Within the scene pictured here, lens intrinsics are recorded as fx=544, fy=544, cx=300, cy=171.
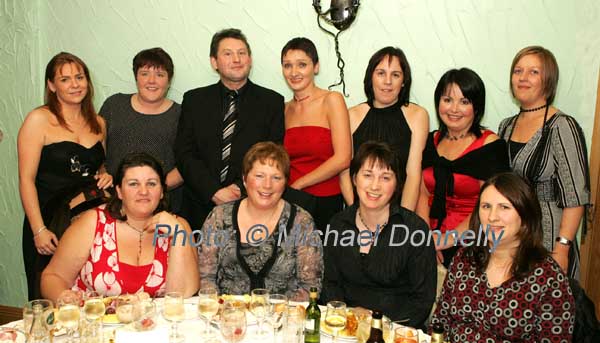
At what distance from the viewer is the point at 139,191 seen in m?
2.54

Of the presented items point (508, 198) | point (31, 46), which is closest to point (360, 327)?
point (508, 198)

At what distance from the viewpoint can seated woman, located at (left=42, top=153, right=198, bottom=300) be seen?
2.46 metres

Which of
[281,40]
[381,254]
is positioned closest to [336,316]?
[381,254]

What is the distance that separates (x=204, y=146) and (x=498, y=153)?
1648 millimetres

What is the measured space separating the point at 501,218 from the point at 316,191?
1.24 metres

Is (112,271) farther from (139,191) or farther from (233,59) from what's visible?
(233,59)

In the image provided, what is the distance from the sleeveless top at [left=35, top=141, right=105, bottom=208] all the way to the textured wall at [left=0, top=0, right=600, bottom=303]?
3.18 feet

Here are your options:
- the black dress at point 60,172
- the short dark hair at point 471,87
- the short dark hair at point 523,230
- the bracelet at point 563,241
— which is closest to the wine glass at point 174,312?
the short dark hair at point 523,230

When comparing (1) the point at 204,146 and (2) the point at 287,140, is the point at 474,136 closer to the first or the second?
(2) the point at 287,140

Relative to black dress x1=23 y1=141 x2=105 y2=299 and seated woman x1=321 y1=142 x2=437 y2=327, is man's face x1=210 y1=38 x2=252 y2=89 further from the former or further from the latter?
seated woman x1=321 y1=142 x2=437 y2=327

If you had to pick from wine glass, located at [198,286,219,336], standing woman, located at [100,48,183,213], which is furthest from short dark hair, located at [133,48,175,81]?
wine glass, located at [198,286,219,336]

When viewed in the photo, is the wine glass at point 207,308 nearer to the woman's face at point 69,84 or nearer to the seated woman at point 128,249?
the seated woman at point 128,249

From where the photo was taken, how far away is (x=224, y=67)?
319 cm

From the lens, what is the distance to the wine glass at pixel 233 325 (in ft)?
5.61
